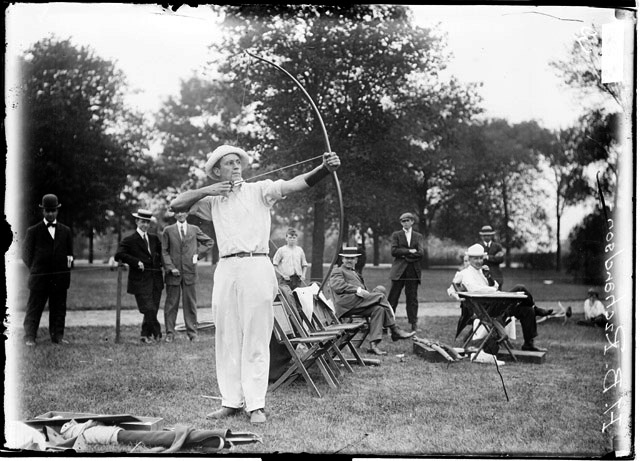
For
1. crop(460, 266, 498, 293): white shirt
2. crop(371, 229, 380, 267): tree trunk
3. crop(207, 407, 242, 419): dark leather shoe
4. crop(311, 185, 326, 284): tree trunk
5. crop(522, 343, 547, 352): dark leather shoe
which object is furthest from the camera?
crop(371, 229, 380, 267): tree trunk

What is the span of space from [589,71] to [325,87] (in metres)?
2.96

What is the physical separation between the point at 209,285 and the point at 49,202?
4.61 m

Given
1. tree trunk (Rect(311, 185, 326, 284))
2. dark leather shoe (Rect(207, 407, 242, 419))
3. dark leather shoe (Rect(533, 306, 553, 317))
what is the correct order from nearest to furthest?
1. dark leather shoe (Rect(207, 407, 242, 419))
2. dark leather shoe (Rect(533, 306, 553, 317))
3. tree trunk (Rect(311, 185, 326, 284))

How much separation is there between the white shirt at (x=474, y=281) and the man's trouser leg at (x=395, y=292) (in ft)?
5.29

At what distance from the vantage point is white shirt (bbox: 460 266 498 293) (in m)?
7.29

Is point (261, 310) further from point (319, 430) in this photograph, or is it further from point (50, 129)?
point (50, 129)

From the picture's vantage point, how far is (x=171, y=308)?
8.33 meters

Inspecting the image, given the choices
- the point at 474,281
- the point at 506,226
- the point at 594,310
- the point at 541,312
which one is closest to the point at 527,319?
the point at 541,312

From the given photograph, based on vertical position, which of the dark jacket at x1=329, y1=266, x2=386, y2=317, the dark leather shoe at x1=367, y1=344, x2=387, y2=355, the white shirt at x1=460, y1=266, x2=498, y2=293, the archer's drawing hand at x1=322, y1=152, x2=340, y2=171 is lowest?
the dark leather shoe at x1=367, y1=344, x2=387, y2=355

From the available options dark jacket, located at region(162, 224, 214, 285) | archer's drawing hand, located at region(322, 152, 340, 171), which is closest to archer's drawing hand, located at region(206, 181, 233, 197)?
archer's drawing hand, located at region(322, 152, 340, 171)

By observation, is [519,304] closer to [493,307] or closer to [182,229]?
[493,307]

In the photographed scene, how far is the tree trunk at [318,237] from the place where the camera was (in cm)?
820

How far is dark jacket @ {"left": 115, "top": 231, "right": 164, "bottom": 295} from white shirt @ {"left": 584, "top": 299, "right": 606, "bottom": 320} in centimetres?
529

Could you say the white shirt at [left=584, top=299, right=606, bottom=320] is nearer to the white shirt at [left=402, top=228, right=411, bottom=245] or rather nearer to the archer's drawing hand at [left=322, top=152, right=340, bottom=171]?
the white shirt at [left=402, top=228, right=411, bottom=245]
